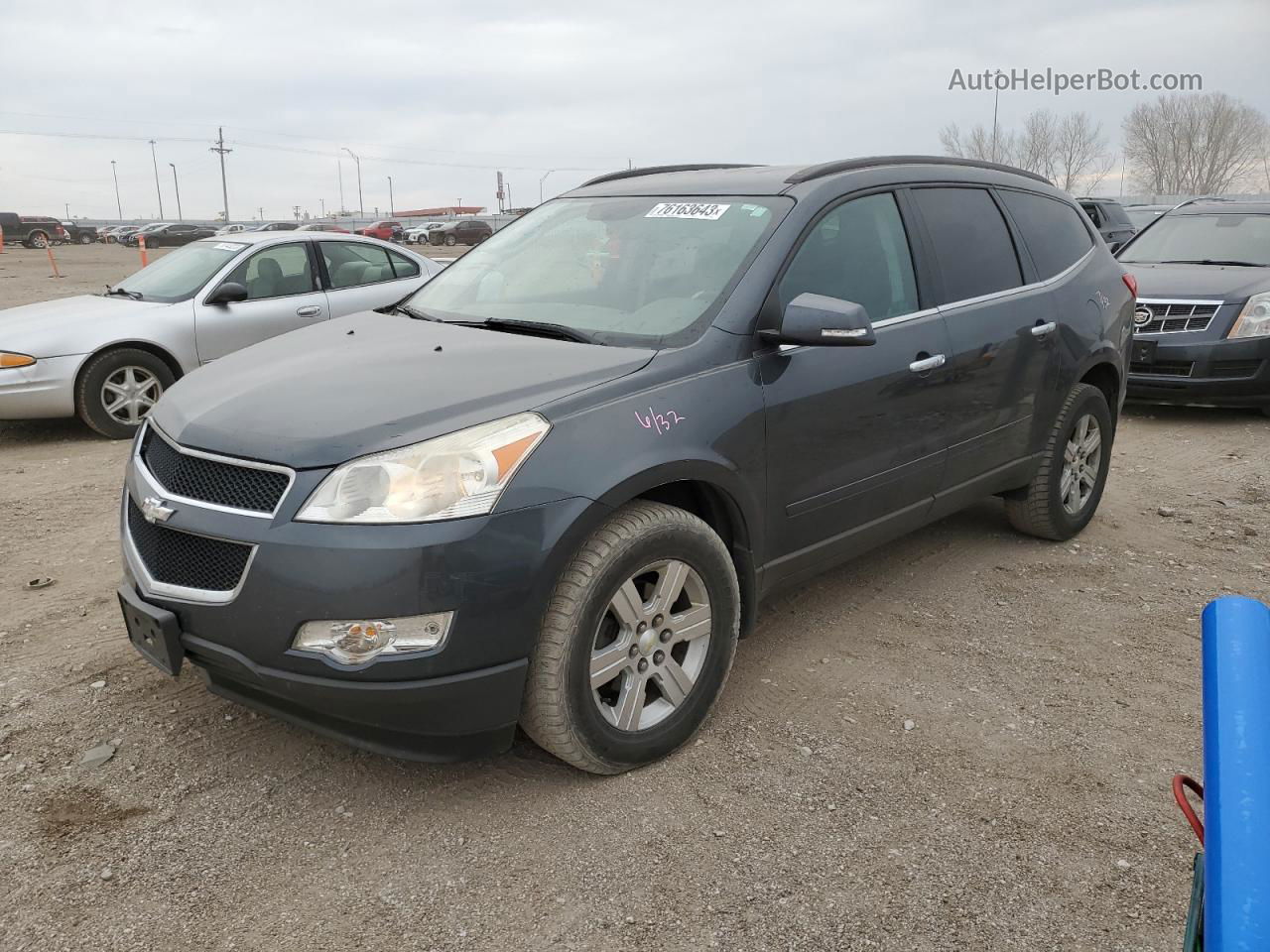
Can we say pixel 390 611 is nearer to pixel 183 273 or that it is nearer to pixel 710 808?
pixel 710 808

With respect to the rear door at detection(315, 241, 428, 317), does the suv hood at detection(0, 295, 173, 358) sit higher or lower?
lower

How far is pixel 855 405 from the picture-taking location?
12.1ft

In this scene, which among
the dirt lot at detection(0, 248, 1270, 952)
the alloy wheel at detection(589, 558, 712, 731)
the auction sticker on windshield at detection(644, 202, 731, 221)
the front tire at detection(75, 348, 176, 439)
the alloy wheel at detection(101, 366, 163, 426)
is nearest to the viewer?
the dirt lot at detection(0, 248, 1270, 952)

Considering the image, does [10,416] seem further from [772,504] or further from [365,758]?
[772,504]

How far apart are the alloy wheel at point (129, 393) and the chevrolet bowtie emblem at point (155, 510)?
16.8 ft

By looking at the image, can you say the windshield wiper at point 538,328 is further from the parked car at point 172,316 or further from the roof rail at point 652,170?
the parked car at point 172,316

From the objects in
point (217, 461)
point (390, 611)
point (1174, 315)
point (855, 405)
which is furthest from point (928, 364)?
point (1174, 315)

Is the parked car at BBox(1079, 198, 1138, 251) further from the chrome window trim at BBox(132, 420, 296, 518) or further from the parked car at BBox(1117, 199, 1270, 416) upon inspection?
the chrome window trim at BBox(132, 420, 296, 518)

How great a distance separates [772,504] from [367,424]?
1.37 meters

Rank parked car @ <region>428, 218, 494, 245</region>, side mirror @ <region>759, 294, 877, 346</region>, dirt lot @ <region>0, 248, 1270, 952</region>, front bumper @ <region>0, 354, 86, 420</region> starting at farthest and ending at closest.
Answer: parked car @ <region>428, 218, 494, 245</region>, front bumper @ <region>0, 354, 86, 420</region>, side mirror @ <region>759, 294, 877, 346</region>, dirt lot @ <region>0, 248, 1270, 952</region>

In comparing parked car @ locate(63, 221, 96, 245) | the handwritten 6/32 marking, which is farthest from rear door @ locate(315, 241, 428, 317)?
parked car @ locate(63, 221, 96, 245)

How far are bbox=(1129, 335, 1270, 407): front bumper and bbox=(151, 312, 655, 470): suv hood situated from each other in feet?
21.5

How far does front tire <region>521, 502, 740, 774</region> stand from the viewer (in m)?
2.83

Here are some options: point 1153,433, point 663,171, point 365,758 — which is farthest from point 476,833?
point 1153,433
